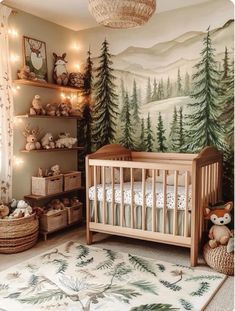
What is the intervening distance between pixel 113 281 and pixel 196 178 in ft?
3.54

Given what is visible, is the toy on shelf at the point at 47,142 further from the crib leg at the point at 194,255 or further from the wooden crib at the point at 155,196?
the crib leg at the point at 194,255

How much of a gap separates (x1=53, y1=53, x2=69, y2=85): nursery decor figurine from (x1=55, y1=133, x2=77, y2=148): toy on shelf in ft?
2.12

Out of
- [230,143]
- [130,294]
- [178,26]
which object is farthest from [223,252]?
[178,26]

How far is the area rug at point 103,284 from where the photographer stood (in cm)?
219

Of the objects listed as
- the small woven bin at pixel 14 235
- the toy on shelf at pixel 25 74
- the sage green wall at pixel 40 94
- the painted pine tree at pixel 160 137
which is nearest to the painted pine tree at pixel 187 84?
the painted pine tree at pixel 160 137

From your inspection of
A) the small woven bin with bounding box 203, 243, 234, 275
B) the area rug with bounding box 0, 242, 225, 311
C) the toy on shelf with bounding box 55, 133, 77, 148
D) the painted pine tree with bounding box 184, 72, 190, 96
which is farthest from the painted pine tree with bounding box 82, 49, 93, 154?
the small woven bin with bounding box 203, 243, 234, 275

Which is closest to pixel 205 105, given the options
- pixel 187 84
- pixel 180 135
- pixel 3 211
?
pixel 187 84

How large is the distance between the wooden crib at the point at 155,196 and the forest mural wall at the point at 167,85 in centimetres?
32

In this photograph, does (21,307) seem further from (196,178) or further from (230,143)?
(230,143)

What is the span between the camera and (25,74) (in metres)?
3.48

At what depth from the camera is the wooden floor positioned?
288 centimetres

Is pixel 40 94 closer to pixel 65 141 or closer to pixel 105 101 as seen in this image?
pixel 65 141

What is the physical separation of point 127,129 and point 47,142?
994mm

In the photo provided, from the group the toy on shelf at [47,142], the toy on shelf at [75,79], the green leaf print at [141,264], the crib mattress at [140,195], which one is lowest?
the green leaf print at [141,264]
